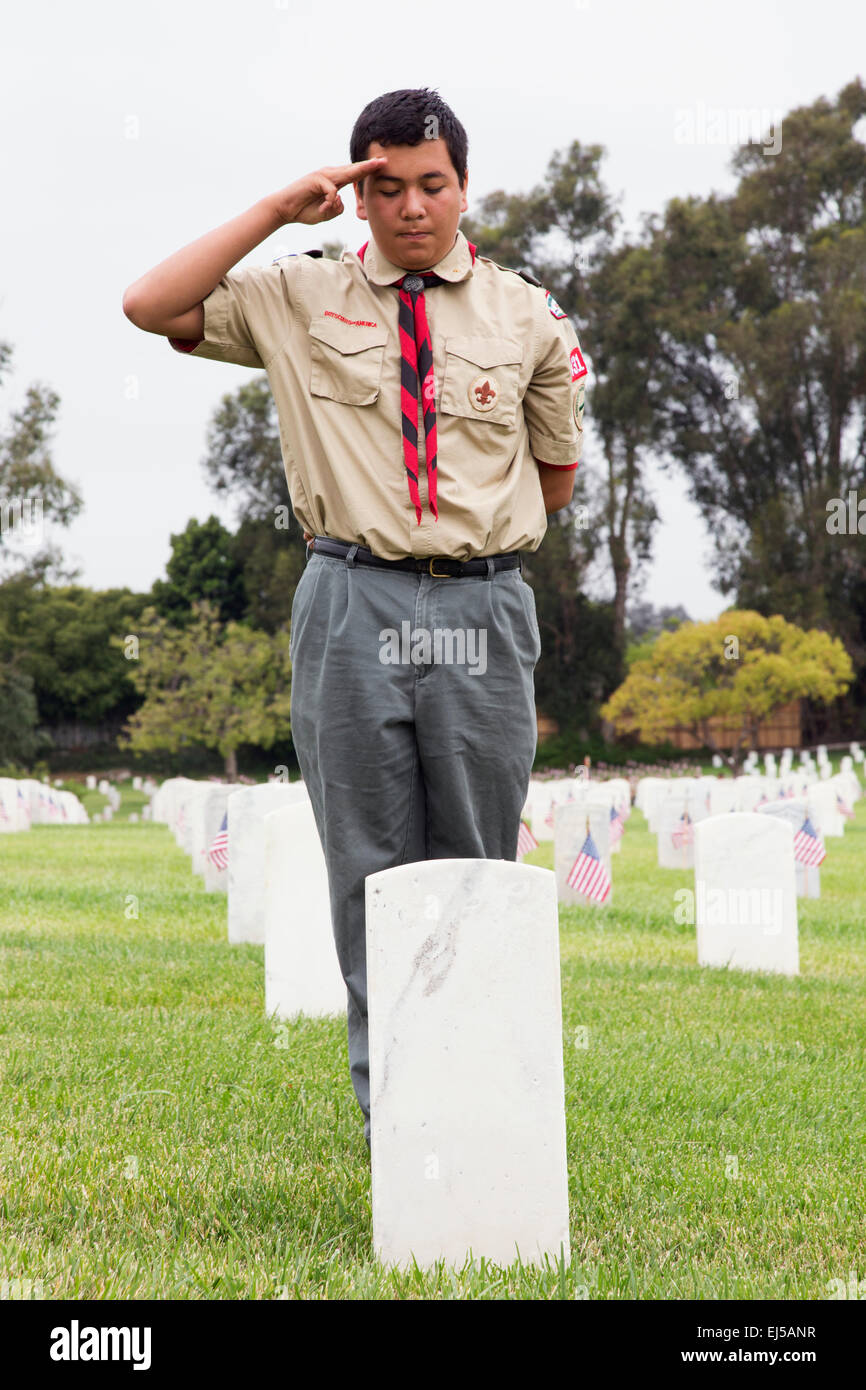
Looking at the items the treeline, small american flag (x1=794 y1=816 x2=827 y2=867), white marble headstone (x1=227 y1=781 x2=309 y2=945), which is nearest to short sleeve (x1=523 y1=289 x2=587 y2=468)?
white marble headstone (x1=227 y1=781 x2=309 y2=945)

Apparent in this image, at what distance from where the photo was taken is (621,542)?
4172 centimetres

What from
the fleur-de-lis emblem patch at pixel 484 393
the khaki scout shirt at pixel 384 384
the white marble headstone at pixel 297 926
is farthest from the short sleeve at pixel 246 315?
the white marble headstone at pixel 297 926

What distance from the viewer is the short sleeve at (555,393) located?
3.16 metres

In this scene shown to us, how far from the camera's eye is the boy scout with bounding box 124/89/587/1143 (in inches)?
116

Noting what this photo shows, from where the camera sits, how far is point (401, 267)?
311 centimetres

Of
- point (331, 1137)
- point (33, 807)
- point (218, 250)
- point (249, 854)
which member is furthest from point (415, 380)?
point (33, 807)

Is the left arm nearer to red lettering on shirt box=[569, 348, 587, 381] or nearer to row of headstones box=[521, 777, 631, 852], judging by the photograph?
red lettering on shirt box=[569, 348, 587, 381]

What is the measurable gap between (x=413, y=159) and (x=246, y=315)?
54cm

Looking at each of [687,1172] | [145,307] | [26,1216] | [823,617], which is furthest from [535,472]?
[823,617]

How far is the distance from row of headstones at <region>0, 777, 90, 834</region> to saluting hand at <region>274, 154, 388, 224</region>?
1724cm

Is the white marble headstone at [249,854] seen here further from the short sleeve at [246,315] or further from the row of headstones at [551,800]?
the row of headstones at [551,800]

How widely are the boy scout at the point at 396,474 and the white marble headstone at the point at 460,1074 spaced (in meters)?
0.40

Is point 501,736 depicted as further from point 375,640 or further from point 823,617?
point 823,617

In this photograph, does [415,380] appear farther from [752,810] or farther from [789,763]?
[789,763]
